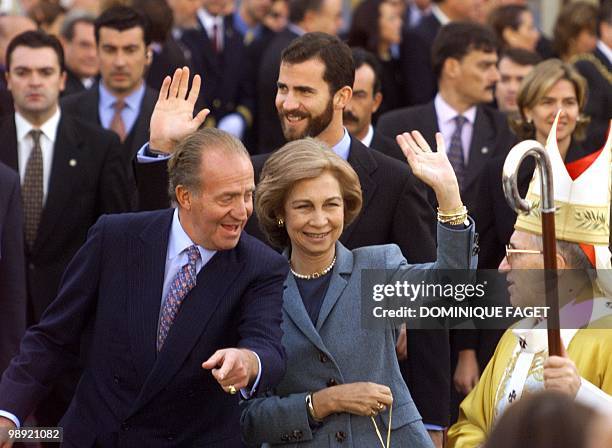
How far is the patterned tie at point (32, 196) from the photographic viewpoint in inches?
318

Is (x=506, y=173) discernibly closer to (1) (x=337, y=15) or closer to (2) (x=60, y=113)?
(2) (x=60, y=113)

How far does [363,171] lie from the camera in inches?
248

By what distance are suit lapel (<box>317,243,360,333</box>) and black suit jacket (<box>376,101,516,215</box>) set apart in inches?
125

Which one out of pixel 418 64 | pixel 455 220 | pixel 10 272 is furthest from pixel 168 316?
pixel 418 64

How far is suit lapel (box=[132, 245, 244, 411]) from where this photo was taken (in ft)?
16.1

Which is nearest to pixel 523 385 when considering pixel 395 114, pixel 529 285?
pixel 529 285

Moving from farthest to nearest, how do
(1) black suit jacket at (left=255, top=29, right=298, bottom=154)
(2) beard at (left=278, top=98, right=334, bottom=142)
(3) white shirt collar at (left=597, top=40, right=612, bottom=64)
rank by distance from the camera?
(1) black suit jacket at (left=255, top=29, right=298, bottom=154)
(3) white shirt collar at (left=597, top=40, right=612, bottom=64)
(2) beard at (left=278, top=98, right=334, bottom=142)

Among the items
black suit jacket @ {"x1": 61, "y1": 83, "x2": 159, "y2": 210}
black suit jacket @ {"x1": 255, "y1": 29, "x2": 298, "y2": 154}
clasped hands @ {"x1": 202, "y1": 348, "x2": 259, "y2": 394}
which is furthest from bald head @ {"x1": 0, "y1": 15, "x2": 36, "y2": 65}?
clasped hands @ {"x1": 202, "y1": 348, "x2": 259, "y2": 394}

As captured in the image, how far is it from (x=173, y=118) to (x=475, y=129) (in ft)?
11.3

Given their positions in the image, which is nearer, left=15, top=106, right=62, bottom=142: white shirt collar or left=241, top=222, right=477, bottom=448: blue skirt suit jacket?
left=241, top=222, right=477, bottom=448: blue skirt suit jacket

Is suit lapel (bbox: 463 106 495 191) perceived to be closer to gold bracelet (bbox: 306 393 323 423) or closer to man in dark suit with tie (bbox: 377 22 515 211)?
man in dark suit with tie (bbox: 377 22 515 211)

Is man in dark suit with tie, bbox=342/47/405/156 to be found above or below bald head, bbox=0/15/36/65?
below

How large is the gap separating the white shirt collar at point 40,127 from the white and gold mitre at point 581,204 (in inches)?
147

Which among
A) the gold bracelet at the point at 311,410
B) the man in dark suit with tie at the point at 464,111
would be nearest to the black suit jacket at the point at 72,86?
the man in dark suit with tie at the point at 464,111
